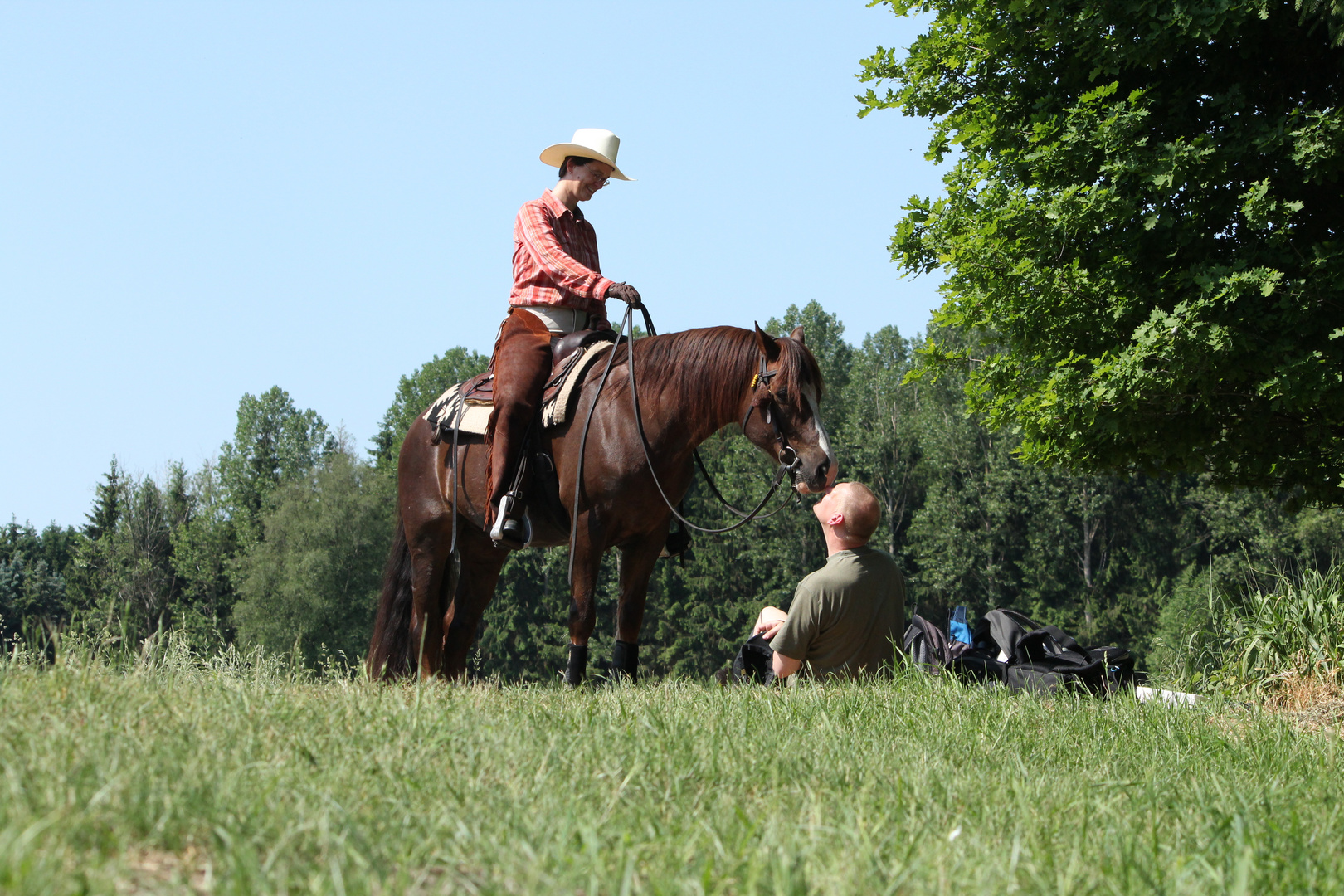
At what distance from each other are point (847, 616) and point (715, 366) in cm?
158

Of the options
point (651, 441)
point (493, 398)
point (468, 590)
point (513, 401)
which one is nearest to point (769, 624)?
point (651, 441)

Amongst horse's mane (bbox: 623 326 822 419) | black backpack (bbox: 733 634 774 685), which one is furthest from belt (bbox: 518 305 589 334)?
black backpack (bbox: 733 634 774 685)

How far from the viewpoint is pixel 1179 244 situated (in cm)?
914

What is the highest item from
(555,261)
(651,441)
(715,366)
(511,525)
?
(555,261)

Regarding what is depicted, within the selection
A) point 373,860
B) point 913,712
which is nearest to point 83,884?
point 373,860

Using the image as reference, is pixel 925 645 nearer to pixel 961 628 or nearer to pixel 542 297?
pixel 961 628

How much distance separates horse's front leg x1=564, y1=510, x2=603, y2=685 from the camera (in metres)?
6.26

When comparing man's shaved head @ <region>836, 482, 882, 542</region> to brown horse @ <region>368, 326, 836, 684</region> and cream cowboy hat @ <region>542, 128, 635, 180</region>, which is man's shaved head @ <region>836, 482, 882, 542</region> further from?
cream cowboy hat @ <region>542, 128, 635, 180</region>

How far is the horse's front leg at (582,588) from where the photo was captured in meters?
6.26

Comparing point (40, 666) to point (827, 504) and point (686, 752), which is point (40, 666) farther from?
point (827, 504)

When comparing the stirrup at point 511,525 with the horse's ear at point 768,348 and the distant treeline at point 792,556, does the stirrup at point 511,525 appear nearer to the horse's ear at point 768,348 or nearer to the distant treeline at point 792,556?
the horse's ear at point 768,348

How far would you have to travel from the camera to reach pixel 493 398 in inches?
279

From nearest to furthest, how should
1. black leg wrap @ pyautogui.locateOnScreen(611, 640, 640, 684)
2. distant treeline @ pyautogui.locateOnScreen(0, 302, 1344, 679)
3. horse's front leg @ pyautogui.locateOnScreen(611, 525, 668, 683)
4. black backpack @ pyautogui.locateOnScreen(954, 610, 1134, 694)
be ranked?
1. black backpack @ pyautogui.locateOnScreen(954, 610, 1134, 694)
2. horse's front leg @ pyautogui.locateOnScreen(611, 525, 668, 683)
3. black leg wrap @ pyautogui.locateOnScreen(611, 640, 640, 684)
4. distant treeline @ pyautogui.locateOnScreen(0, 302, 1344, 679)

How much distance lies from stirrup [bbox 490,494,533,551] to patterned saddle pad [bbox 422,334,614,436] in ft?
1.68
